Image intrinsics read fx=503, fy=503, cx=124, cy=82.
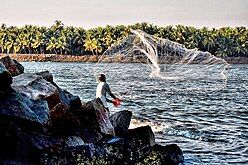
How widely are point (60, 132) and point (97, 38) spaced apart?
6240 inches

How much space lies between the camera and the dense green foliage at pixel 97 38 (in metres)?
163

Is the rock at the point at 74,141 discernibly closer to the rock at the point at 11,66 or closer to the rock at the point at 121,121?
the rock at the point at 121,121

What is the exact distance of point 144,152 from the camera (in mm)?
13133

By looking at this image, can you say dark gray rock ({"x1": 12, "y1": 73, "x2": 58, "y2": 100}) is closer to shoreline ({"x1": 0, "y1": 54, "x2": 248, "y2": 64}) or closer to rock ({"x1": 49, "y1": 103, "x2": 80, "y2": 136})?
rock ({"x1": 49, "y1": 103, "x2": 80, "y2": 136})

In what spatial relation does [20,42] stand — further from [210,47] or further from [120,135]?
[120,135]

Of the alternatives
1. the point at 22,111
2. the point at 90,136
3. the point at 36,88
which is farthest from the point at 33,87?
the point at 22,111

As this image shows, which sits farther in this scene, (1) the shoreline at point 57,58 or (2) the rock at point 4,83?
(1) the shoreline at point 57,58

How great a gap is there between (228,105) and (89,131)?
24.8 meters

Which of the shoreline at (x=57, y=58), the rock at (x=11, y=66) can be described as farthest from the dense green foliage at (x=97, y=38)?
the rock at (x=11, y=66)

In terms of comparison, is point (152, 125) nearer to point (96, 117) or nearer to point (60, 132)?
point (96, 117)

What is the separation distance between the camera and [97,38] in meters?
Result: 170

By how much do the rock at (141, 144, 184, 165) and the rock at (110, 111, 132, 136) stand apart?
79.9 inches

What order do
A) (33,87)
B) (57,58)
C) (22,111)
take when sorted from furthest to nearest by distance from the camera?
1. (57,58)
2. (33,87)
3. (22,111)

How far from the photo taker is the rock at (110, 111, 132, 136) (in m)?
15.9
